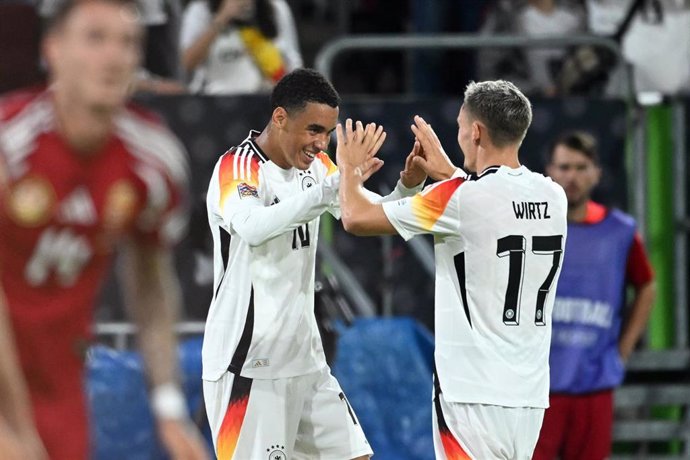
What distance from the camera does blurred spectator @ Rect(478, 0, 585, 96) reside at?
10172 millimetres

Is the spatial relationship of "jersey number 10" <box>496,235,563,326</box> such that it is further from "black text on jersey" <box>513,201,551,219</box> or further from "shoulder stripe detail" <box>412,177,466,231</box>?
"shoulder stripe detail" <box>412,177,466,231</box>

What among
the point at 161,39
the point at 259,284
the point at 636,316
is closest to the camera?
the point at 259,284

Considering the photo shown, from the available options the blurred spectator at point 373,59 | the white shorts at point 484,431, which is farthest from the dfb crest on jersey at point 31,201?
the blurred spectator at point 373,59

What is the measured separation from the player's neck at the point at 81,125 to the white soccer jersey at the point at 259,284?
1.92 meters

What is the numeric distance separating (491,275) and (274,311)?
98 cm

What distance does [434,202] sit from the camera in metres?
5.63

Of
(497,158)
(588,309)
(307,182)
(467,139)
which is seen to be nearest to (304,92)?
(307,182)

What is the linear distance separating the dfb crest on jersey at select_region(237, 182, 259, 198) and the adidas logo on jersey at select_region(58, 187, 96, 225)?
6.30ft

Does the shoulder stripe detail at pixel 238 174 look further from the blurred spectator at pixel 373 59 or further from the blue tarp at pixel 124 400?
the blurred spectator at pixel 373 59

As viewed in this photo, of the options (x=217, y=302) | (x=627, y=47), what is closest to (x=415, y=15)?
(x=627, y=47)

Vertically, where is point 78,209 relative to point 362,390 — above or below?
above

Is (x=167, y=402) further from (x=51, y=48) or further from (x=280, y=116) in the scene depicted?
(x=280, y=116)

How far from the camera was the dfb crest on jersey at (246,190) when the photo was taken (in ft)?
19.1

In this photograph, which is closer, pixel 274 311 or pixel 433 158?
pixel 433 158
